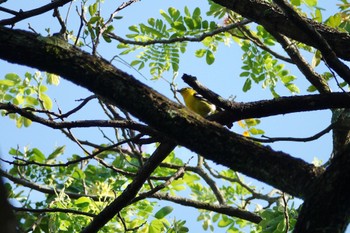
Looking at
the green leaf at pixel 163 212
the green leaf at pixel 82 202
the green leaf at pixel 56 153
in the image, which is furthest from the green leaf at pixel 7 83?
the green leaf at pixel 163 212

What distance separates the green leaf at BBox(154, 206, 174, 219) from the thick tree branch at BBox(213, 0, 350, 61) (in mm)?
1906

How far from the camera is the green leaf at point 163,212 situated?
496 cm

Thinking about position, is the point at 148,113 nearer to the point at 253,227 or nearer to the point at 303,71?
the point at 303,71

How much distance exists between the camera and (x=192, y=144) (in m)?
2.41

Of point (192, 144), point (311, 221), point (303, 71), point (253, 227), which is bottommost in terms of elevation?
point (311, 221)

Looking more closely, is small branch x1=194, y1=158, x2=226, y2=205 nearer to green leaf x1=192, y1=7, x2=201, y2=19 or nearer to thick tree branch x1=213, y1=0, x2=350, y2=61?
green leaf x1=192, y1=7, x2=201, y2=19

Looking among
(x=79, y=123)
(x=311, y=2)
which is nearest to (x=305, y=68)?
(x=311, y=2)

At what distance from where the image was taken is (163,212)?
197 inches

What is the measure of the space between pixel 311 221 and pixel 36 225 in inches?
118

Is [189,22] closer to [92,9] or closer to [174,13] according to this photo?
[174,13]

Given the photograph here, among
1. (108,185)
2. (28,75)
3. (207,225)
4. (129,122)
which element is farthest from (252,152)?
(207,225)

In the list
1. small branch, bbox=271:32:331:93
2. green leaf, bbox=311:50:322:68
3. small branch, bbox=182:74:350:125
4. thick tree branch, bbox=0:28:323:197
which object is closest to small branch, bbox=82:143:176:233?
small branch, bbox=182:74:350:125

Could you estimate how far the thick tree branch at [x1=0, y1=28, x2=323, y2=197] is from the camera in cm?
235

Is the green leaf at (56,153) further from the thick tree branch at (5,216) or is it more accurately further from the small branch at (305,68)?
the thick tree branch at (5,216)
